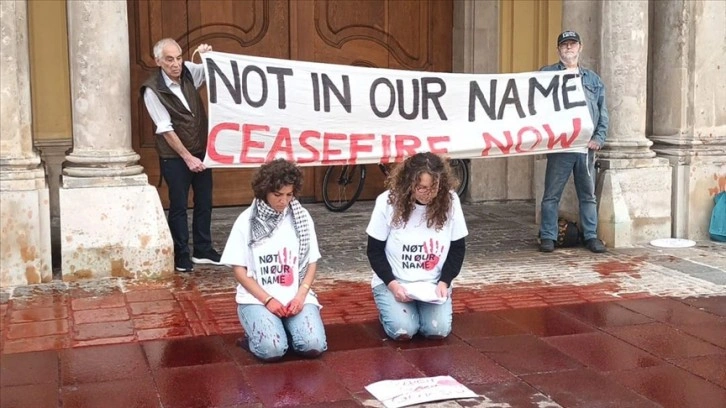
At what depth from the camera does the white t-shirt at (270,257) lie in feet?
18.3

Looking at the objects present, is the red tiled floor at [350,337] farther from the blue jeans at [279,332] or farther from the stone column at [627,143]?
the stone column at [627,143]

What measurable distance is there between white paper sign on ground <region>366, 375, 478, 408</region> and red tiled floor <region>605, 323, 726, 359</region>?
1367 mm

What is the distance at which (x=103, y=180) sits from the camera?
303 inches

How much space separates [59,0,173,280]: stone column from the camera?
299 inches

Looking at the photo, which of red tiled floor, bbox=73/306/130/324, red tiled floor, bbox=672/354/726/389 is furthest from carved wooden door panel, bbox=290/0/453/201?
red tiled floor, bbox=672/354/726/389

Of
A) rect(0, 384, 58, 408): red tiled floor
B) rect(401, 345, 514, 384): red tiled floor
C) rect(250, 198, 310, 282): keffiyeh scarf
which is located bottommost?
rect(0, 384, 58, 408): red tiled floor

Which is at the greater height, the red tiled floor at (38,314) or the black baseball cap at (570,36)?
the black baseball cap at (570,36)

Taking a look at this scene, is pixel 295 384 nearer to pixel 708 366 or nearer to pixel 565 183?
pixel 708 366

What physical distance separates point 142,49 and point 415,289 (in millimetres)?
5859

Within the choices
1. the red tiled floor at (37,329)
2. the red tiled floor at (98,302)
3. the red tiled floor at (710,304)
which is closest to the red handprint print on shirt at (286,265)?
the red tiled floor at (37,329)

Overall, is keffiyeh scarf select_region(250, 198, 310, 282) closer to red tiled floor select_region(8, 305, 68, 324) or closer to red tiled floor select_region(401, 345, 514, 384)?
red tiled floor select_region(401, 345, 514, 384)

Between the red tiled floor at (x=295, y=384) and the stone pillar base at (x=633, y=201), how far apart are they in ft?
14.3

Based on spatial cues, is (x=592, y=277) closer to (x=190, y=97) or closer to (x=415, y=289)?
(x=415, y=289)

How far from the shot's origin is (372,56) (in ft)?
38.6
